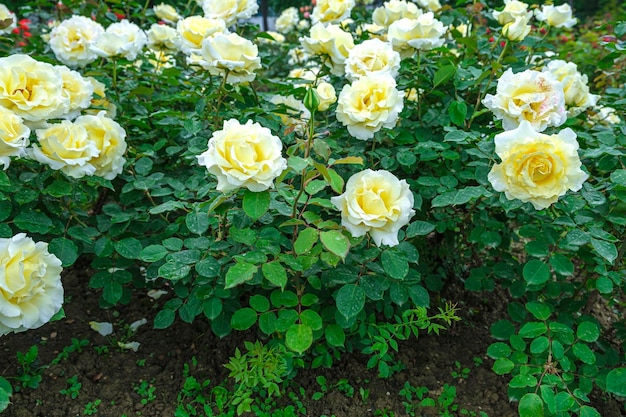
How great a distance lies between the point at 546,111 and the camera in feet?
4.85

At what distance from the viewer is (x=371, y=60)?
1.67 m

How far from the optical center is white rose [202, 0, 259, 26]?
1891 millimetres

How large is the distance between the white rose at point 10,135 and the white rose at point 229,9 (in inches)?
31.7

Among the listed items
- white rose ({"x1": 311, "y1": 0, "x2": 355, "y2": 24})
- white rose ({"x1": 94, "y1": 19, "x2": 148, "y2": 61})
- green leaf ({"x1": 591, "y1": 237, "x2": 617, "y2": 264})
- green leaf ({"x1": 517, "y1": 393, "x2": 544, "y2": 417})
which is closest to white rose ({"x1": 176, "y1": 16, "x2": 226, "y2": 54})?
white rose ({"x1": 94, "y1": 19, "x2": 148, "y2": 61})

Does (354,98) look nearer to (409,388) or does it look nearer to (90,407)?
(409,388)

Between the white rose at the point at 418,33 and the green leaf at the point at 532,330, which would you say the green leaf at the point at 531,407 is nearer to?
the green leaf at the point at 532,330

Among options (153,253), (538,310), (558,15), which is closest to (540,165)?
(538,310)

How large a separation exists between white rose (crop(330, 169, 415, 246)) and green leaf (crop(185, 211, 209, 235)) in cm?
40

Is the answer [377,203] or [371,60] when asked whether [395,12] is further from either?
[377,203]

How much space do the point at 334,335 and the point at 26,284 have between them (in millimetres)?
839

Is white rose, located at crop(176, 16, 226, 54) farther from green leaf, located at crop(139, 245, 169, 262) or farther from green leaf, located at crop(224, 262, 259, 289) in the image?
green leaf, located at crop(224, 262, 259, 289)

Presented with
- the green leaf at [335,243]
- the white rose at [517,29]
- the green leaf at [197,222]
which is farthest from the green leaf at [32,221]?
the white rose at [517,29]

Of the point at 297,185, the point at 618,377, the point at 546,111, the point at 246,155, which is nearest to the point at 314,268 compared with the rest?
the point at 297,185

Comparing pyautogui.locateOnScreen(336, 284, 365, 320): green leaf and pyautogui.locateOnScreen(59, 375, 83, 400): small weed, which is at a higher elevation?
pyautogui.locateOnScreen(336, 284, 365, 320): green leaf
